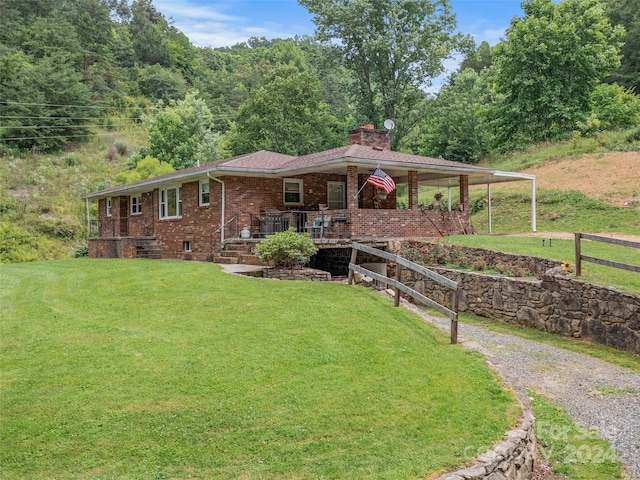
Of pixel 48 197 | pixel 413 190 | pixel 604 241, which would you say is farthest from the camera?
pixel 48 197

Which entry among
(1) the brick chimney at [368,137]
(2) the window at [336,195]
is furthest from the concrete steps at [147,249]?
(1) the brick chimney at [368,137]

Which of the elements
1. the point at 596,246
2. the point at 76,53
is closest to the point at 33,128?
the point at 76,53

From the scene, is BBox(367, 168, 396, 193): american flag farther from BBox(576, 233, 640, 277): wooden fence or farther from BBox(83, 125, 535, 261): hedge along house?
BBox(576, 233, 640, 277): wooden fence

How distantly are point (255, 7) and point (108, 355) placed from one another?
34.0 feet

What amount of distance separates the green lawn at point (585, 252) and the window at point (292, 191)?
17.7ft

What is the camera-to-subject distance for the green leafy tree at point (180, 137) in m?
38.0

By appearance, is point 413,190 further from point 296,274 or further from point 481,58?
point 481,58

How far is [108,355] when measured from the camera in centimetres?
621

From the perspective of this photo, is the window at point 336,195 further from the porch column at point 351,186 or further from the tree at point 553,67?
the tree at point 553,67

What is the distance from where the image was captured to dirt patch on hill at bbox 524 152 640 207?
73.9 ft

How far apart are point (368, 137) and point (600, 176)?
1220 cm

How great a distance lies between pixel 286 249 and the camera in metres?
12.8

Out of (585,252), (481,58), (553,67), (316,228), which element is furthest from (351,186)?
(481,58)

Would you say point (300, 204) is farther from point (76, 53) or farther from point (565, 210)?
point (76, 53)
